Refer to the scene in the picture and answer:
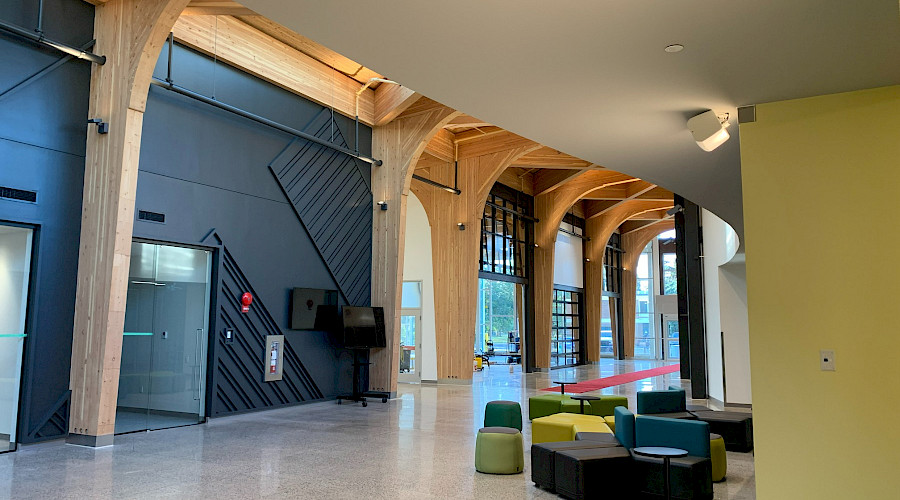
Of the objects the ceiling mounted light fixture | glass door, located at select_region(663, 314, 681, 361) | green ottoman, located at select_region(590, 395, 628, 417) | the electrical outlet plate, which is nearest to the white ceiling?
the ceiling mounted light fixture

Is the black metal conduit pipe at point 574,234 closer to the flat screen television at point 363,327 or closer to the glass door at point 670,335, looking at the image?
the glass door at point 670,335

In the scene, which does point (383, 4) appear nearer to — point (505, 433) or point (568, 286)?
point (505, 433)

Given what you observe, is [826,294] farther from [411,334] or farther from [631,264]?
[631,264]

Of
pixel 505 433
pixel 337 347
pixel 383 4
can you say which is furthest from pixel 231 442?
pixel 383 4

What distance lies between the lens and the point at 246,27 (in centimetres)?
1110

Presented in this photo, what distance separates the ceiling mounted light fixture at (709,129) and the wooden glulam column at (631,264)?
26.2 m

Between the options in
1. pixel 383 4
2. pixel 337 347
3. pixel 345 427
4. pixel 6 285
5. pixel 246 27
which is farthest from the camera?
pixel 337 347

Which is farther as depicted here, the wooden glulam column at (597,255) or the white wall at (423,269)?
the wooden glulam column at (597,255)

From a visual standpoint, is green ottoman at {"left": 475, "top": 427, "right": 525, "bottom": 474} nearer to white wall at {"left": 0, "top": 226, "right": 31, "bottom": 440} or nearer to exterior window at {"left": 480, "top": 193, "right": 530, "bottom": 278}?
white wall at {"left": 0, "top": 226, "right": 31, "bottom": 440}

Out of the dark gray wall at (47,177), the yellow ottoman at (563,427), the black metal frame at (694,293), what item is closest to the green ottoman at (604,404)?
the yellow ottoman at (563,427)

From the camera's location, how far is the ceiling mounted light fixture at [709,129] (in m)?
5.23

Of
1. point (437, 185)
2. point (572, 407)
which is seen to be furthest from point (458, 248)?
point (572, 407)

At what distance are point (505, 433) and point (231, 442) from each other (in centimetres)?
374

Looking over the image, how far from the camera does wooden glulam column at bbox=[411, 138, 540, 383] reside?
16500 millimetres
